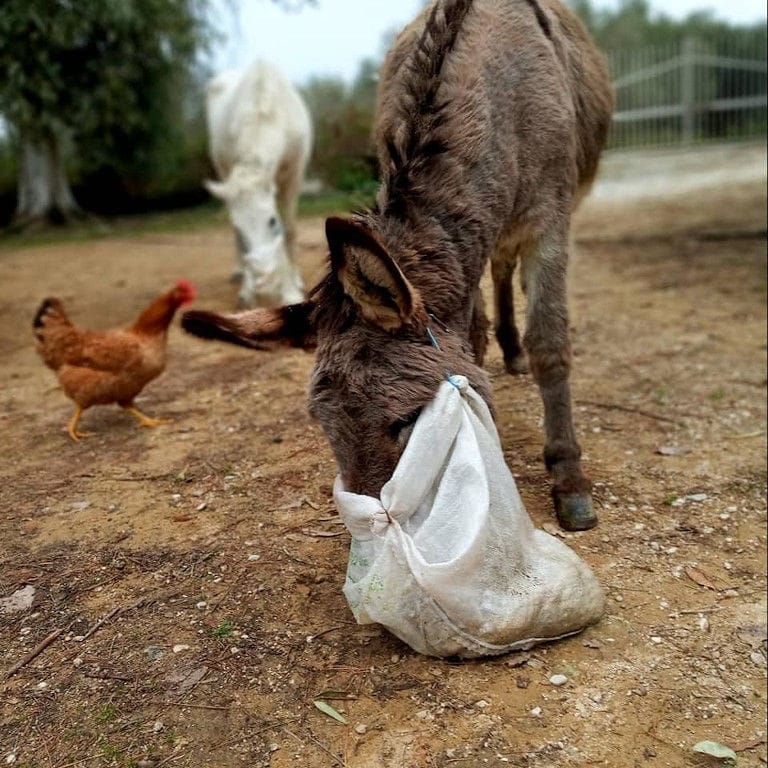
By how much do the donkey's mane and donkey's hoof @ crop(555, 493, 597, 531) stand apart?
1447 mm

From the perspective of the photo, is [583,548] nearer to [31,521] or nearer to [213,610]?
[213,610]

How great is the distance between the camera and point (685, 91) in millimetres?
20219

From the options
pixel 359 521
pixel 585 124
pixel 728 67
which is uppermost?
pixel 728 67

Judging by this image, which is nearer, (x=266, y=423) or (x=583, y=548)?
(x=583, y=548)

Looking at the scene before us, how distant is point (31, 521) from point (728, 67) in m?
21.9

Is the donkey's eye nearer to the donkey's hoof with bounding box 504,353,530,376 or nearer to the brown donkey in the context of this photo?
the brown donkey

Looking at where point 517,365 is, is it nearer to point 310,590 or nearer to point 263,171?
point 310,590

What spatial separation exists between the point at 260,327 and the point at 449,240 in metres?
0.65

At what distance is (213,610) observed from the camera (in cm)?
258

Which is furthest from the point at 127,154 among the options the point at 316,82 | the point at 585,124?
the point at 585,124

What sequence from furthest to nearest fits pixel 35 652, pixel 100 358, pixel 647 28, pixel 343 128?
pixel 647 28, pixel 343 128, pixel 100 358, pixel 35 652

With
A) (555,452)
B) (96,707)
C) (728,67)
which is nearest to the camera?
(96,707)

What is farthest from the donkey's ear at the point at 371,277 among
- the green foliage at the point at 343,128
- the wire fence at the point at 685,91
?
the wire fence at the point at 685,91

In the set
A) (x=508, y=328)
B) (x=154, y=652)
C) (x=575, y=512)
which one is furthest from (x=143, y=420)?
(x=575, y=512)
